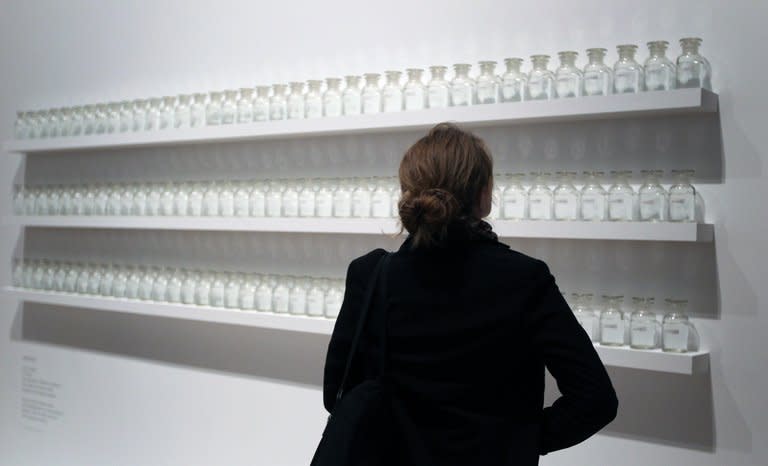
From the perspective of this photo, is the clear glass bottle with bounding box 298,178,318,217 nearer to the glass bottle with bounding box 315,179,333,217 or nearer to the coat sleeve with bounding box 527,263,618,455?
the glass bottle with bounding box 315,179,333,217

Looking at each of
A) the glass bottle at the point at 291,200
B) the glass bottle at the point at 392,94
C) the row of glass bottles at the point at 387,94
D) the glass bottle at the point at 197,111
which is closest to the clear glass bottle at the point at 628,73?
the row of glass bottles at the point at 387,94

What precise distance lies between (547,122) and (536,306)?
1.55 meters

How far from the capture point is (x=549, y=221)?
2.80 metres

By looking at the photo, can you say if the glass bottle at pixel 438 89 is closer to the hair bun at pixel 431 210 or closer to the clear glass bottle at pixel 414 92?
the clear glass bottle at pixel 414 92

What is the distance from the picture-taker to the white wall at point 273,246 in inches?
107

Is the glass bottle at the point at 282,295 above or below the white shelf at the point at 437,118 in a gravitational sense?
below

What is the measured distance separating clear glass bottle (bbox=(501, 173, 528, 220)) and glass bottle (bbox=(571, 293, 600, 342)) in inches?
12.9

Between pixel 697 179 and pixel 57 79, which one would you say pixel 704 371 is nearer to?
pixel 697 179

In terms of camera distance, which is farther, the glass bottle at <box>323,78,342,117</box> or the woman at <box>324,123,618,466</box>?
the glass bottle at <box>323,78,342,117</box>

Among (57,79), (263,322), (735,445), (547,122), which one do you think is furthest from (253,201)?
(735,445)

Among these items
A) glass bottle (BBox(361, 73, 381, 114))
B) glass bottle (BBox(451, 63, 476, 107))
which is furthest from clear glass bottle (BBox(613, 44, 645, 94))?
glass bottle (BBox(361, 73, 381, 114))

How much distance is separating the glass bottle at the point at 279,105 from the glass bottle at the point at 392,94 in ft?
1.48

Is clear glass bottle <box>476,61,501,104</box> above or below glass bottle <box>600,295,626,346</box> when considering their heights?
above

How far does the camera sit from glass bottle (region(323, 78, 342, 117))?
3354 millimetres
